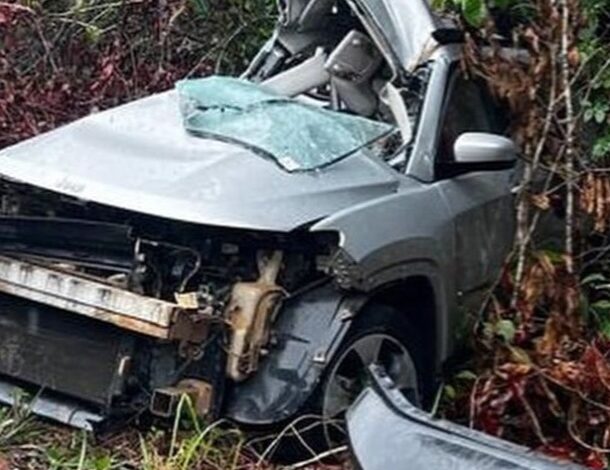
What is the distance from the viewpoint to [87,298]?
18.3ft

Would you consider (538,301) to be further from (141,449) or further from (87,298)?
(87,298)

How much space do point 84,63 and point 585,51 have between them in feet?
14.9

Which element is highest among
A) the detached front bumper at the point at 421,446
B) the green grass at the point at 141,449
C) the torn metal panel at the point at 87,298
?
the detached front bumper at the point at 421,446

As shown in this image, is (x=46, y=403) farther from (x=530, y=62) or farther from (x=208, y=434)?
(x=530, y=62)

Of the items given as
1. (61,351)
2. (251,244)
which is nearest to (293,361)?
(251,244)

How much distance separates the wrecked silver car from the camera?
18.2ft

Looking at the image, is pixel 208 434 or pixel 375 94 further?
pixel 375 94

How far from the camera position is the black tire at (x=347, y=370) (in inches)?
220

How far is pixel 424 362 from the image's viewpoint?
246 inches

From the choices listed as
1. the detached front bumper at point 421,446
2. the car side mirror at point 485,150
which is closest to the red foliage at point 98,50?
the car side mirror at point 485,150

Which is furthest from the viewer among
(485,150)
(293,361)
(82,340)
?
(485,150)

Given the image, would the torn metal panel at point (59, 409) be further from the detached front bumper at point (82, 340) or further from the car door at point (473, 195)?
the car door at point (473, 195)

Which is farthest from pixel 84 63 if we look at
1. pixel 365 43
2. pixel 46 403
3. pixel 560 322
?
pixel 560 322

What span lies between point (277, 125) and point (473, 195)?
1.00 metres
